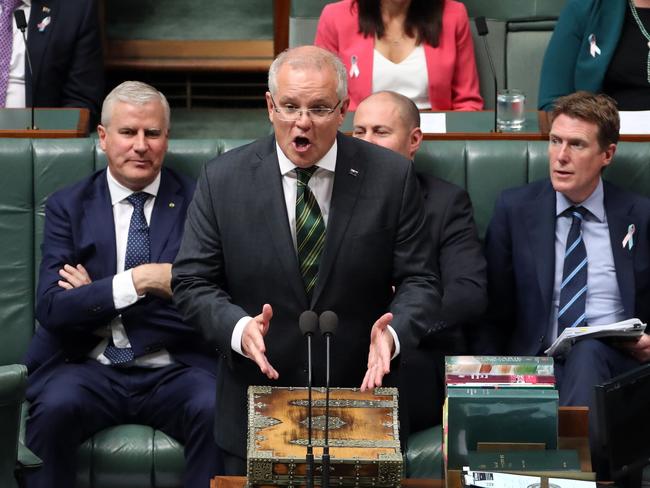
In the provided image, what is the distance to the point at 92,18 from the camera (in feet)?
13.3

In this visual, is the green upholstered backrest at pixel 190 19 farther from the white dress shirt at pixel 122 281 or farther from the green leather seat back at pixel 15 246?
the white dress shirt at pixel 122 281

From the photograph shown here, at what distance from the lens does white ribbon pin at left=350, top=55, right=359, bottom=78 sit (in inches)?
153

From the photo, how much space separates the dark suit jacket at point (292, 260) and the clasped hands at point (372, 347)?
0.19 meters

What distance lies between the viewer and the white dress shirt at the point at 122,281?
2.96m

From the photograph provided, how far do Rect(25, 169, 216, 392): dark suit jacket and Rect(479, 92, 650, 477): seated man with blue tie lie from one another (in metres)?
0.75

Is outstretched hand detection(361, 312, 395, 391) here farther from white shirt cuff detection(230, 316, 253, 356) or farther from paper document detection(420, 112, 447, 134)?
paper document detection(420, 112, 447, 134)

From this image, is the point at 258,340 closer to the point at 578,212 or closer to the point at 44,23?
the point at 578,212

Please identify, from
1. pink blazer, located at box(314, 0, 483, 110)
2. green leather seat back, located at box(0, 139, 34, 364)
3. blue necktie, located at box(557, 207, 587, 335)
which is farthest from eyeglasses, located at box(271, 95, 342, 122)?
pink blazer, located at box(314, 0, 483, 110)

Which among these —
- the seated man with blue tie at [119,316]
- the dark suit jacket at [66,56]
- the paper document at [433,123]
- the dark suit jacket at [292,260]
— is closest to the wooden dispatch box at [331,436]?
the dark suit jacket at [292,260]

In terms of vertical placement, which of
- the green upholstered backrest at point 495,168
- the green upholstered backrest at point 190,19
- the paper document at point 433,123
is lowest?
the green upholstered backrest at point 495,168

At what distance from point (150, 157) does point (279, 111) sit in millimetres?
845

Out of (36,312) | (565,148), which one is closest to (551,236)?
(565,148)

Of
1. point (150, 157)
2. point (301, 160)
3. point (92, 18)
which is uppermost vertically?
point (92, 18)

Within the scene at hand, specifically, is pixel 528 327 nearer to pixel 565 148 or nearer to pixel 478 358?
pixel 565 148
